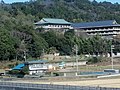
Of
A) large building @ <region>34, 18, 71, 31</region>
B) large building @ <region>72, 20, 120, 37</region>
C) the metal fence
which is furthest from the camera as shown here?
large building @ <region>72, 20, 120, 37</region>

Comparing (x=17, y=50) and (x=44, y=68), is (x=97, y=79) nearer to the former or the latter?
(x=44, y=68)

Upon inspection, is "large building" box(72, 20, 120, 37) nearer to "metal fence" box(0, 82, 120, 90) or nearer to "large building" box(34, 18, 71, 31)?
"large building" box(34, 18, 71, 31)

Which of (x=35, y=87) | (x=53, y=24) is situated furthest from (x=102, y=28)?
(x=35, y=87)

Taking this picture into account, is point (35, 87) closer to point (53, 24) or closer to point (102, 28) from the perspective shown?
point (53, 24)

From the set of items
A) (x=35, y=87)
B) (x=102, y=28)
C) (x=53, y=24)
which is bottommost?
(x=35, y=87)

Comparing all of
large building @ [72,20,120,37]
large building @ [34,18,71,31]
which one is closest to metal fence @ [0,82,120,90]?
large building @ [34,18,71,31]

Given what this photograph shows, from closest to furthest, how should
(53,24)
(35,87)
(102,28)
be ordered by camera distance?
(35,87), (53,24), (102,28)

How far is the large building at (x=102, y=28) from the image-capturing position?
119688 mm

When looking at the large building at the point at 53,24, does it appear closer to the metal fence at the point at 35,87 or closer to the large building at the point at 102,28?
the large building at the point at 102,28

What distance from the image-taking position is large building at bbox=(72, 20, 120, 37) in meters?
120

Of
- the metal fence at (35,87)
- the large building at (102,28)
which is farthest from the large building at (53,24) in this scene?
the metal fence at (35,87)

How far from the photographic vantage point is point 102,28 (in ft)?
403

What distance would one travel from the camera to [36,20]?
407 ft

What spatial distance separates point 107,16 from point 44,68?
3866 inches
